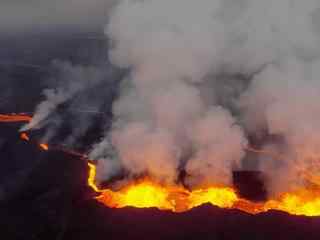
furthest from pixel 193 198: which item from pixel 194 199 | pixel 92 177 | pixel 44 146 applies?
pixel 44 146

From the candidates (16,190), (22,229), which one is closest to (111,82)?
(16,190)

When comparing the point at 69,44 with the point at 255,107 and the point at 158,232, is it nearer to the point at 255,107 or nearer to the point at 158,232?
the point at 255,107

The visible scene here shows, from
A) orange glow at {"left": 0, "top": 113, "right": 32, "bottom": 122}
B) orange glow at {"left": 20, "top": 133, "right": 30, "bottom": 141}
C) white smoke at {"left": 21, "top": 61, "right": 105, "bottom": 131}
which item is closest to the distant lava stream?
orange glow at {"left": 20, "top": 133, "right": 30, "bottom": 141}

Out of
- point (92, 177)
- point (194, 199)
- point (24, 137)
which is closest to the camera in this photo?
point (194, 199)

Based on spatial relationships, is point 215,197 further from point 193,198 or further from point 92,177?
point 92,177

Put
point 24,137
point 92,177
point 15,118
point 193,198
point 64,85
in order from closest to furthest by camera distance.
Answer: point 193,198
point 92,177
point 24,137
point 15,118
point 64,85
